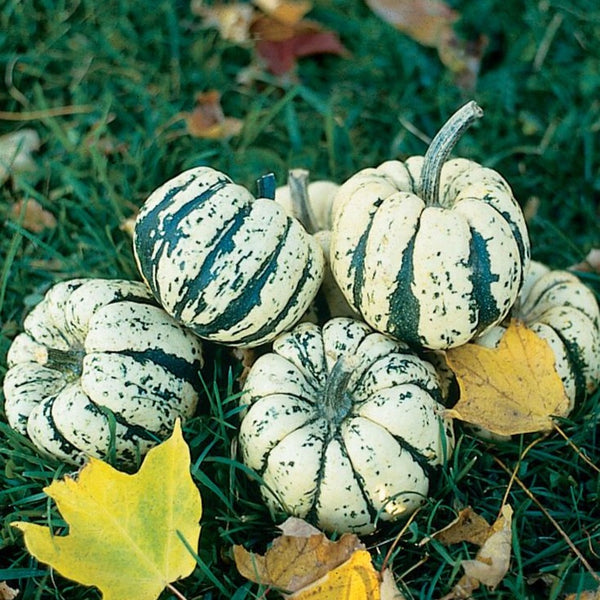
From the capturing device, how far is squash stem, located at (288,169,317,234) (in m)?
2.91

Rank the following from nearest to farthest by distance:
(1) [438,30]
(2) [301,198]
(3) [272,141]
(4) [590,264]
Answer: (2) [301,198] < (4) [590,264] < (3) [272,141] < (1) [438,30]

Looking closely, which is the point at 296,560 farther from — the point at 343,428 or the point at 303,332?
the point at 303,332

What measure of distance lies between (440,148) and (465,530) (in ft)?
3.73

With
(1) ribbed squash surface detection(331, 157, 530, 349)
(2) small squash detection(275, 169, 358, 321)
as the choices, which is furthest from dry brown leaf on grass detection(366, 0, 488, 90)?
(1) ribbed squash surface detection(331, 157, 530, 349)

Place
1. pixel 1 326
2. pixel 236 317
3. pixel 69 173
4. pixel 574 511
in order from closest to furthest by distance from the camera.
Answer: pixel 236 317, pixel 574 511, pixel 1 326, pixel 69 173

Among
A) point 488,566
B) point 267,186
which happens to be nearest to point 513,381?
point 488,566

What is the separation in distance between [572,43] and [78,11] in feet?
8.52

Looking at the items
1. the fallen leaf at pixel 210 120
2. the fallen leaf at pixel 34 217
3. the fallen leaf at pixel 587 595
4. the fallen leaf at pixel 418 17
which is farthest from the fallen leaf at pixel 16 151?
the fallen leaf at pixel 587 595

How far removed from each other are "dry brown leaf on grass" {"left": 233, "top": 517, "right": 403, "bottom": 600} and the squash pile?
0.12 meters

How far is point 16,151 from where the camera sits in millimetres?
3799

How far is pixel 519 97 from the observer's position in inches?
168

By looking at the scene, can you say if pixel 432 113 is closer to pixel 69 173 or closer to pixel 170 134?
pixel 170 134

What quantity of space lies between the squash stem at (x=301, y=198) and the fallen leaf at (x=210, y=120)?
124cm

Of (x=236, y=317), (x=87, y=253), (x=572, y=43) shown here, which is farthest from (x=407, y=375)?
(x=572, y=43)
